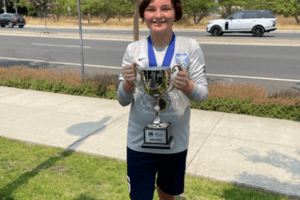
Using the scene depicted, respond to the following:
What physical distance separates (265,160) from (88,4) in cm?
4473

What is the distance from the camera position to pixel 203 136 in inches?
197

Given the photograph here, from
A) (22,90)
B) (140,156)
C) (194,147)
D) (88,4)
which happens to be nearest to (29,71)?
(22,90)

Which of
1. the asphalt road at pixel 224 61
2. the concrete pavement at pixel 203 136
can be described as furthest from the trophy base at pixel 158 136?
the asphalt road at pixel 224 61

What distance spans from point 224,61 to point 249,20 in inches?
436

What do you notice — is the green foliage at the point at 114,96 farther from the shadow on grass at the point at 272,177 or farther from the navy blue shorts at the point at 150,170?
the navy blue shorts at the point at 150,170

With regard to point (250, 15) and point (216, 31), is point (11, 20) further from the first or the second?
point (250, 15)

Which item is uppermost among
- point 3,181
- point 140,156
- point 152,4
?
point 152,4

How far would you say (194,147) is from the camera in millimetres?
4566

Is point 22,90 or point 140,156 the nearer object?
point 140,156

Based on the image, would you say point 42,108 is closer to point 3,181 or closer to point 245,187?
point 3,181

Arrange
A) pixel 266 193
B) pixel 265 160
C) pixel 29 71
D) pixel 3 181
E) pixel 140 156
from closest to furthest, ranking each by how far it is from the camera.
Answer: pixel 140 156 < pixel 266 193 < pixel 3 181 < pixel 265 160 < pixel 29 71

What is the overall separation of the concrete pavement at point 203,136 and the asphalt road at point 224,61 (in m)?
3.13

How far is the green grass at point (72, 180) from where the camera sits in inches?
132

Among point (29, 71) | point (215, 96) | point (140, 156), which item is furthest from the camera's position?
point (29, 71)
